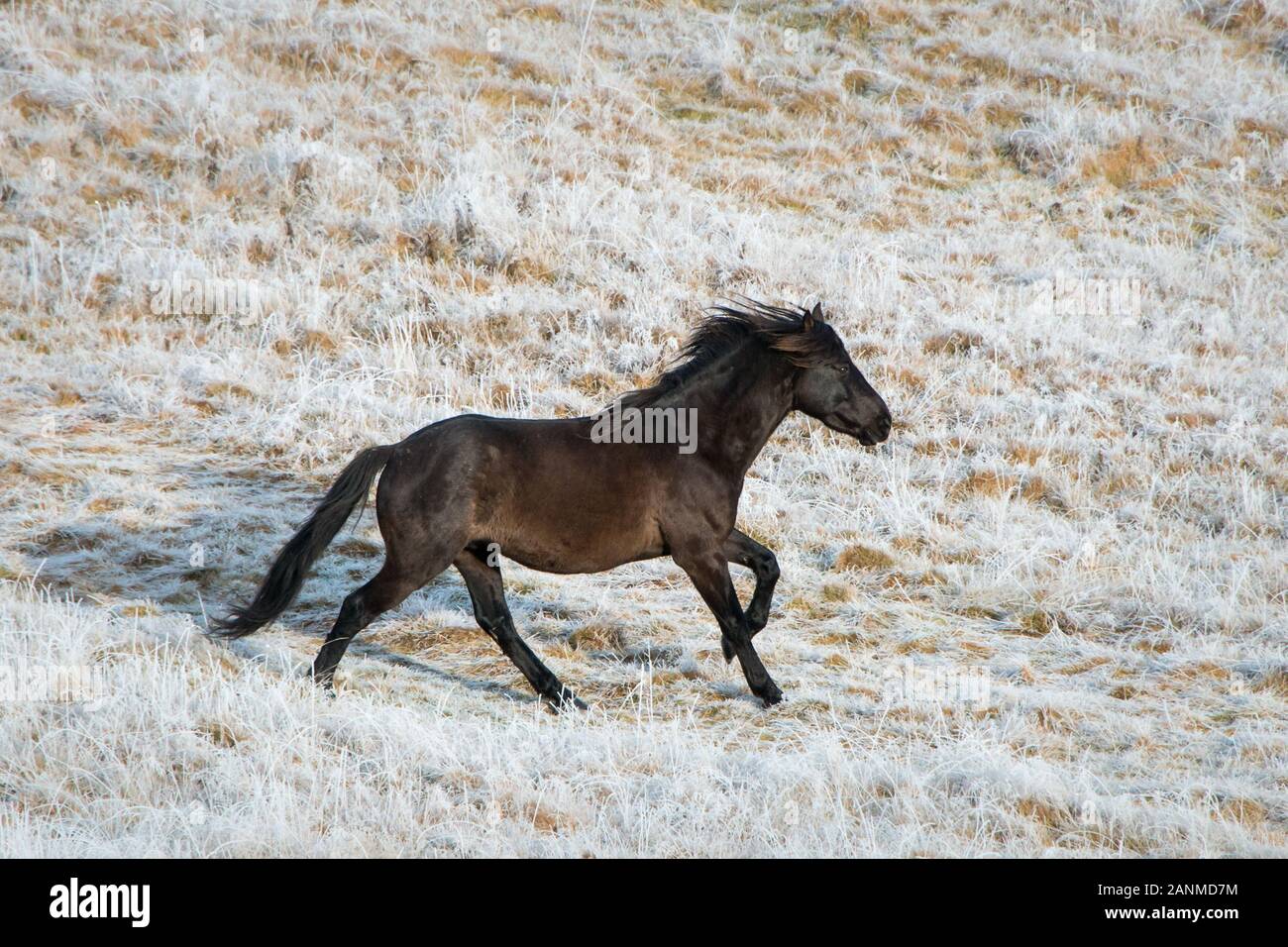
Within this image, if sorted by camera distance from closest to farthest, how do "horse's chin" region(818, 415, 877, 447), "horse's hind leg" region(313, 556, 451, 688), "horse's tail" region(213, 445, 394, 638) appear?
"horse's hind leg" region(313, 556, 451, 688) < "horse's tail" region(213, 445, 394, 638) < "horse's chin" region(818, 415, 877, 447)

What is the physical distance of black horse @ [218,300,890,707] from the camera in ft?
22.3

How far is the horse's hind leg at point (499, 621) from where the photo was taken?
708 centimetres

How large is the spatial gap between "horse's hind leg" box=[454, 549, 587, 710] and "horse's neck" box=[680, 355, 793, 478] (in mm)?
1406

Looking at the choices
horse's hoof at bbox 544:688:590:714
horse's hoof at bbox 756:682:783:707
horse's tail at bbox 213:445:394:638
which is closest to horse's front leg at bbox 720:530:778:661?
horse's hoof at bbox 756:682:783:707

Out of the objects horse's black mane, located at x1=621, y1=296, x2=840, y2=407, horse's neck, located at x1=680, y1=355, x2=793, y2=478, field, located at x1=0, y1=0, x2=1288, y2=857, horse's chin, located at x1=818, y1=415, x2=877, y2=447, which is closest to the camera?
field, located at x1=0, y1=0, x2=1288, y2=857

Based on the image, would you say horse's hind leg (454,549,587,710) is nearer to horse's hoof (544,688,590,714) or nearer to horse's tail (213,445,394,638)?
horse's hoof (544,688,590,714)

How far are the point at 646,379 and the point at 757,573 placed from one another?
4.91 meters

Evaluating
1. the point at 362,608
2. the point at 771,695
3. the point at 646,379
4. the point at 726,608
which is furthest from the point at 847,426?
the point at 646,379

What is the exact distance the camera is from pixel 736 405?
742 centimetres

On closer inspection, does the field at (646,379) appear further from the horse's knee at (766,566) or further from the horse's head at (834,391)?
the horse's head at (834,391)

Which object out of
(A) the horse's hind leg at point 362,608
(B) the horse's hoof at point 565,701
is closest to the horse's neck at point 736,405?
(B) the horse's hoof at point 565,701

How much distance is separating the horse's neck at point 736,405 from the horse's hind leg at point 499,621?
1.41 meters

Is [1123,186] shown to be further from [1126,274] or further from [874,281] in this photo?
[874,281]

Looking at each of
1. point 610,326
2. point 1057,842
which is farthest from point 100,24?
point 1057,842
